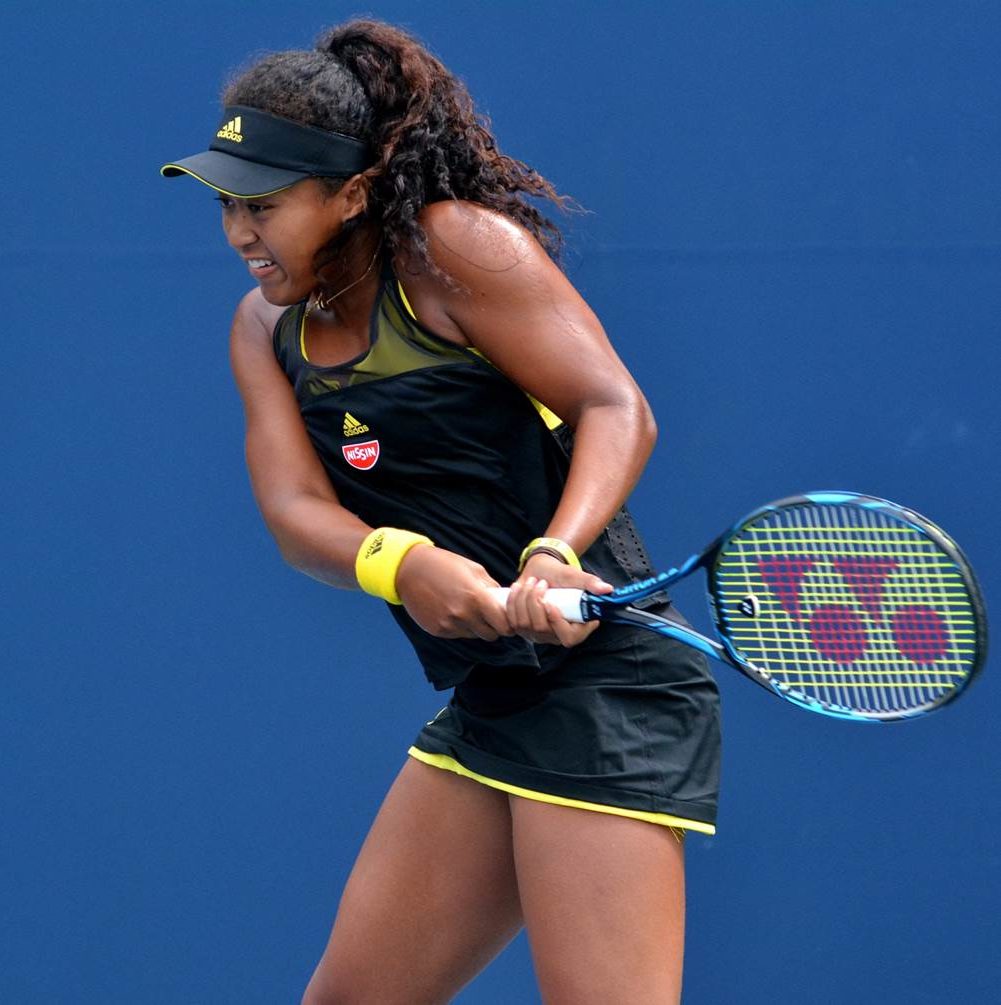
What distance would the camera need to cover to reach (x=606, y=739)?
7.30ft

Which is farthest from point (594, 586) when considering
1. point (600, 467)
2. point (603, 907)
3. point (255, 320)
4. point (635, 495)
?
point (635, 495)

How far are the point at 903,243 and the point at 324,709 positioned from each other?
4.39 feet

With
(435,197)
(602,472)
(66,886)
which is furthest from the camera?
(66,886)

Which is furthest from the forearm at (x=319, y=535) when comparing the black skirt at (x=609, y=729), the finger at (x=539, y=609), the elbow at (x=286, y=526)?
the finger at (x=539, y=609)

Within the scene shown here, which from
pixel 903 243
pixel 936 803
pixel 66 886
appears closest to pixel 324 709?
pixel 66 886

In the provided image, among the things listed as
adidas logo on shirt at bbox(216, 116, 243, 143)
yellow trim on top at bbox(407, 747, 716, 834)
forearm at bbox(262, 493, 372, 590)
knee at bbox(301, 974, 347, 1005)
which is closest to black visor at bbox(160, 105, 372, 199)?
adidas logo on shirt at bbox(216, 116, 243, 143)

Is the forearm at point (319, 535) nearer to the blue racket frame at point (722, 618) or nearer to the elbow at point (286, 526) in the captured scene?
the elbow at point (286, 526)

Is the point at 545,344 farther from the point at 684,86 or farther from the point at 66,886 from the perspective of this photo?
the point at 66,886

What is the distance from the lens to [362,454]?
2275mm

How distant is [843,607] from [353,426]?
65 cm

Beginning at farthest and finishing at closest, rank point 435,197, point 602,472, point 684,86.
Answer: point 684,86 < point 435,197 < point 602,472

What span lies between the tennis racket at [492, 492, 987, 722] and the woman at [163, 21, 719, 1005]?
0.14 meters

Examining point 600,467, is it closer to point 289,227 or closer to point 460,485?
point 460,485

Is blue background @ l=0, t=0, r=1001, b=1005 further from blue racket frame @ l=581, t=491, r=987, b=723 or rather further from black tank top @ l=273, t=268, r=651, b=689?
blue racket frame @ l=581, t=491, r=987, b=723
